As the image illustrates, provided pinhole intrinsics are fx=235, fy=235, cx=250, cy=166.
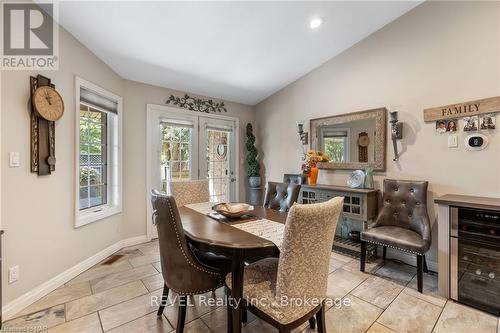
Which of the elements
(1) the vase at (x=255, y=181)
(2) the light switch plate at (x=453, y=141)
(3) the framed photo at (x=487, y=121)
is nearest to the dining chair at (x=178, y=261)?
(2) the light switch plate at (x=453, y=141)

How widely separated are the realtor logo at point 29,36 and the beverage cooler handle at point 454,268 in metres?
4.06

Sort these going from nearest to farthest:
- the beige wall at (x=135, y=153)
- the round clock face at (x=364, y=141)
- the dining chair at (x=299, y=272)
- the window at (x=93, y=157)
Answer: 1. the dining chair at (x=299, y=272)
2. the window at (x=93, y=157)
3. the round clock face at (x=364, y=141)
4. the beige wall at (x=135, y=153)

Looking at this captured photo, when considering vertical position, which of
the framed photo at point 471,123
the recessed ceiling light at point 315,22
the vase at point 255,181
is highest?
the recessed ceiling light at point 315,22

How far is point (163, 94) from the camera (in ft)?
12.4

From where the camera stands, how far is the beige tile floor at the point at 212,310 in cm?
178

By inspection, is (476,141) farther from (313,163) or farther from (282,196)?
(282,196)

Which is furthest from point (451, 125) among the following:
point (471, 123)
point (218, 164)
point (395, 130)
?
point (218, 164)

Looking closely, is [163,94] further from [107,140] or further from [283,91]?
[283,91]

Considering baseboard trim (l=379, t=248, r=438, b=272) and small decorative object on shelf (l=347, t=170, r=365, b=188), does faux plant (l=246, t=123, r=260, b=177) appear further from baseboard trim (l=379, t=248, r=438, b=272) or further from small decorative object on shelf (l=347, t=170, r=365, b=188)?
baseboard trim (l=379, t=248, r=438, b=272)

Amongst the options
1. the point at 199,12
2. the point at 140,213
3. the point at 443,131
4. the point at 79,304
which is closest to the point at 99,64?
the point at 199,12

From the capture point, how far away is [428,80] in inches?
107

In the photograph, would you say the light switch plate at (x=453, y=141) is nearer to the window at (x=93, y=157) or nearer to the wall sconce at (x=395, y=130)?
the wall sconce at (x=395, y=130)

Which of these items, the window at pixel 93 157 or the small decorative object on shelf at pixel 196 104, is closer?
the window at pixel 93 157

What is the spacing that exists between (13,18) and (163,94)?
6.41 ft
